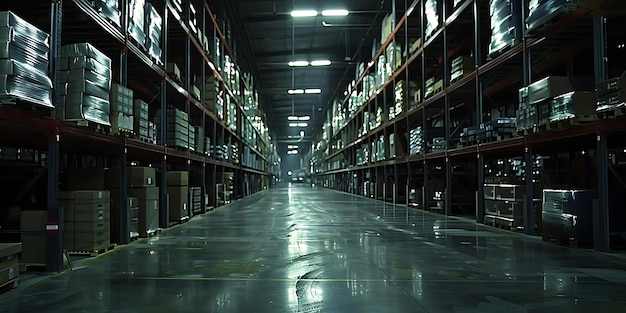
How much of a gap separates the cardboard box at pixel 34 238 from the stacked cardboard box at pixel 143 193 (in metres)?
2.61

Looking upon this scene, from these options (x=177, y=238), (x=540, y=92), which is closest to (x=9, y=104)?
(x=177, y=238)

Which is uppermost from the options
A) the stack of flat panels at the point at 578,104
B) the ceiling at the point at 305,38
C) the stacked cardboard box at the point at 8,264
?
the ceiling at the point at 305,38

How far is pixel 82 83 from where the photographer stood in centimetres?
559

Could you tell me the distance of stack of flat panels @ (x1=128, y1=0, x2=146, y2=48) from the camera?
287 inches

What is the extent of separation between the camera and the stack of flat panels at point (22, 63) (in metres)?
4.10

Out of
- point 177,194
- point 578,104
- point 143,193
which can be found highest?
point 578,104

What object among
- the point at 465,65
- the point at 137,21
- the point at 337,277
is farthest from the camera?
the point at 465,65

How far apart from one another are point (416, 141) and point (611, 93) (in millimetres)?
8430

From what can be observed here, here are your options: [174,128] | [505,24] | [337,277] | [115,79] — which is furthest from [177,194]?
[505,24]

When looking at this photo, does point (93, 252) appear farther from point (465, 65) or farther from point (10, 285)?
point (465, 65)

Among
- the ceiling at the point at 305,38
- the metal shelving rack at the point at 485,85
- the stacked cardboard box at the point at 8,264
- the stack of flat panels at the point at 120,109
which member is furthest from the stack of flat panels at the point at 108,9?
the ceiling at the point at 305,38

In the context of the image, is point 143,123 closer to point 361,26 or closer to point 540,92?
point 540,92

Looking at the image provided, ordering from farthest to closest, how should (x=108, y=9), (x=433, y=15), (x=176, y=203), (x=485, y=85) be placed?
(x=433, y=15) → (x=485, y=85) → (x=176, y=203) → (x=108, y=9)

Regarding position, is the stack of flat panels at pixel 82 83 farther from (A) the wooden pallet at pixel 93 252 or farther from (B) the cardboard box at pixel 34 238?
(A) the wooden pallet at pixel 93 252
